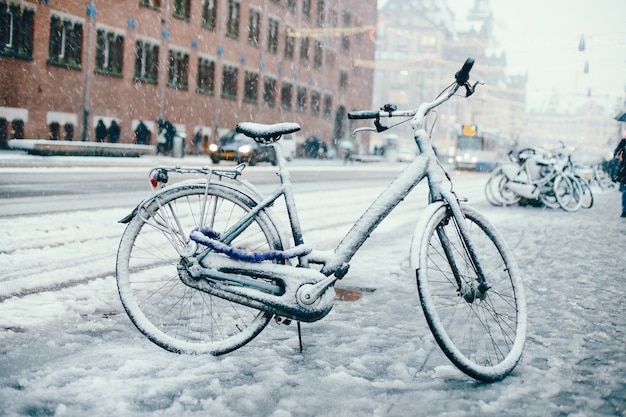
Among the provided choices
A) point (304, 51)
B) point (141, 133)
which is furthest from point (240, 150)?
point (304, 51)

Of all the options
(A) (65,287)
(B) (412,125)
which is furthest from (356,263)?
(B) (412,125)

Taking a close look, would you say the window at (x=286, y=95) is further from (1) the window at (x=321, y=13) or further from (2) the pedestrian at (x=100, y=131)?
(2) the pedestrian at (x=100, y=131)

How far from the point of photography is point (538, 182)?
50.1 feet

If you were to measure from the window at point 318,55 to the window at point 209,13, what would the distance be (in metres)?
13.7

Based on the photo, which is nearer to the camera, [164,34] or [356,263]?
[356,263]

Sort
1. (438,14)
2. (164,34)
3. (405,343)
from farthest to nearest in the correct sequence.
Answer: (438,14), (164,34), (405,343)

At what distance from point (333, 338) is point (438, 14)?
12161 centimetres

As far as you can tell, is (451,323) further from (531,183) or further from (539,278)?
(531,183)

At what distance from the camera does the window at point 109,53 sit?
30.9 meters

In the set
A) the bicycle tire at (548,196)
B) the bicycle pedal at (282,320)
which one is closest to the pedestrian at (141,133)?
the bicycle tire at (548,196)

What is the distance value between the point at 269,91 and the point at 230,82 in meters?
4.80

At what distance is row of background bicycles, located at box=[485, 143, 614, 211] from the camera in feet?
50.0

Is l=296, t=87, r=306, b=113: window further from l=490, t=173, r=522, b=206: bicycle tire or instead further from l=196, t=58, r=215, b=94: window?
l=490, t=173, r=522, b=206: bicycle tire

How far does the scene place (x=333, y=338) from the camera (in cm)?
417
